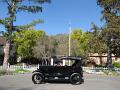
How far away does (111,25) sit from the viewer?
40750 millimetres

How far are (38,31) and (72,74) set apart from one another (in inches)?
2013

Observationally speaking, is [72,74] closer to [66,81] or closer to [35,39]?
[66,81]

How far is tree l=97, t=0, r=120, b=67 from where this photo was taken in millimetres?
40344

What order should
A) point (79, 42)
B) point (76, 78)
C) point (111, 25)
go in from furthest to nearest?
1. point (79, 42)
2. point (111, 25)
3. point (76, 78)

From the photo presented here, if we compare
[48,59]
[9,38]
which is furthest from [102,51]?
[48,59]

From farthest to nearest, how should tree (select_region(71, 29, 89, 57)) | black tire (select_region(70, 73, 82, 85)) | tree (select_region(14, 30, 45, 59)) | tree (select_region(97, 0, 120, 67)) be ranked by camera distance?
1. tree (select_region(14, 30, 45, 59))
2. tree (select_region(71, 29, 89, 57))
3. tree (select_region(97, 0, 120, 67))
4. black tire (select_region(70, 73, 82, 85))

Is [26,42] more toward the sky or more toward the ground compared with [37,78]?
more toward the sky

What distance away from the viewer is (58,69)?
2330 centimetres

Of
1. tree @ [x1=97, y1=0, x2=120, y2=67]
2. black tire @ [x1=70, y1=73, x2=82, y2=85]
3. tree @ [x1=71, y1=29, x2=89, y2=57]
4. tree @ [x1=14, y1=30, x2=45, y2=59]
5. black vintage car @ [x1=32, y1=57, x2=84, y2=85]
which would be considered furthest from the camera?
Answer: tree @ [x1=14, y1=30, x2=45, y2=59]

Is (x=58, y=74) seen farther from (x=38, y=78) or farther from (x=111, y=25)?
(x=111, y=25)

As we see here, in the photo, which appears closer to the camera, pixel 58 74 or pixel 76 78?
pixel 58 74

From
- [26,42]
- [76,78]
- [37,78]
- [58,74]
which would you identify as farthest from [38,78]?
[26,42]

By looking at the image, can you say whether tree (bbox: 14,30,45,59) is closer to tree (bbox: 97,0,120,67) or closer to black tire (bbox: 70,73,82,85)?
tree (bbox: 97,0,120,67)

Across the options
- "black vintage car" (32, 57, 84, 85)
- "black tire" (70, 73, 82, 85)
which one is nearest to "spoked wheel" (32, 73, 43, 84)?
"black vintage car" (32, 57, 84, 85)
